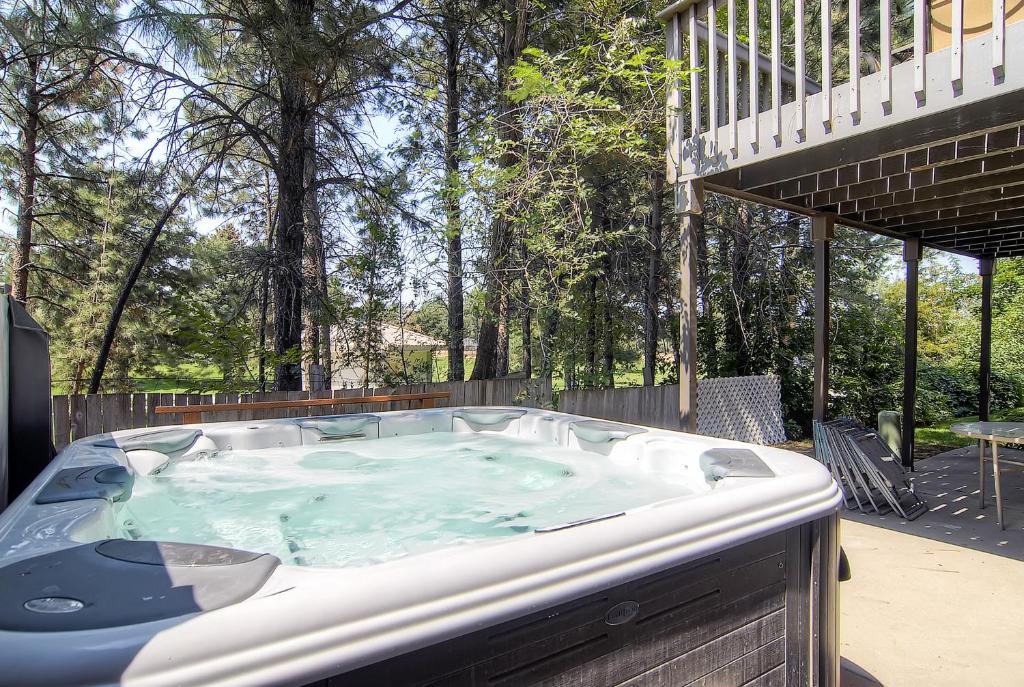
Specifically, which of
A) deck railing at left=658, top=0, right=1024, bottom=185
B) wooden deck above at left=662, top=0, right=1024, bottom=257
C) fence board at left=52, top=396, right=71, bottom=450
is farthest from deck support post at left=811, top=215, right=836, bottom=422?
fence board at left=52, top=396, right=71, bottom=450

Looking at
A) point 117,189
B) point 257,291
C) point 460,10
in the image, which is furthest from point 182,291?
point 460,10

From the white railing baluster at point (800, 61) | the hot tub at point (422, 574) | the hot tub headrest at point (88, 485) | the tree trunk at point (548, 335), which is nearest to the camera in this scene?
the hot tub at point (422, 574)

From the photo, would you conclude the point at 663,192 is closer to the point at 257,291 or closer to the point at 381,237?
the point at 381,237

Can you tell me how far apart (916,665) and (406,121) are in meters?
6.58

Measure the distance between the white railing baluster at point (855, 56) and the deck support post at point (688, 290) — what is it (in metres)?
1.08

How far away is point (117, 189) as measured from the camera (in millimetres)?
6531

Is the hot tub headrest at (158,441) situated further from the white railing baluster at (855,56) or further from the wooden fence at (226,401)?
the white railing baluster at (855,56)

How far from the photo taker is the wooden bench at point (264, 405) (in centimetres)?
419

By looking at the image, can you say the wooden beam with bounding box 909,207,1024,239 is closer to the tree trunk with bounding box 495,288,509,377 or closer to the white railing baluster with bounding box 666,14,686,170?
the white railing baluster with bounding box 666,14,686,170

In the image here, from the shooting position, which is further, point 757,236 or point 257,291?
point 757,236

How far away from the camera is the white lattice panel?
6602 millimetres

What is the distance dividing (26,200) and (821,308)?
8443 mm

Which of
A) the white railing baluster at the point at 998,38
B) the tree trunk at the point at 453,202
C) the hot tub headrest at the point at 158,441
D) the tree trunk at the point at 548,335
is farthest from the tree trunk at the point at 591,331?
the hot tub headrest at the point at 158,441

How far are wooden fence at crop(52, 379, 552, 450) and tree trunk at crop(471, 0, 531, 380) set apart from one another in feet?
2.55
